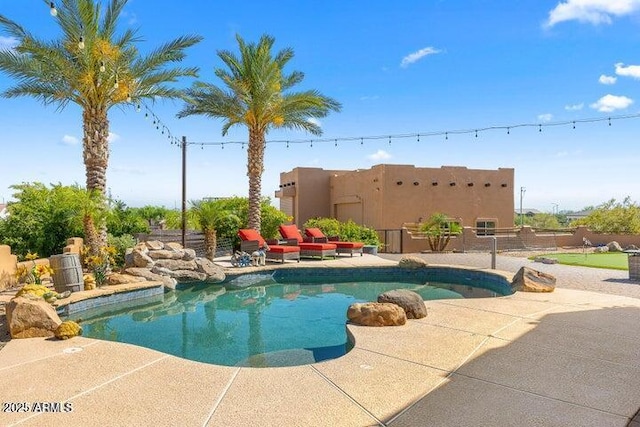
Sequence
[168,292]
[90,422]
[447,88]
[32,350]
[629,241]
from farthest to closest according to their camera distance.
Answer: [629,241], [447,88], [168,292], [32,350], [90,422]

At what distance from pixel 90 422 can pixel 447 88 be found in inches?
721

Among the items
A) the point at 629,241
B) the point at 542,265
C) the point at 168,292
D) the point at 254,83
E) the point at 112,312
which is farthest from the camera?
the point at 629,241

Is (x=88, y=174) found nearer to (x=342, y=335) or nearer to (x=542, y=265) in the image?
(x=342, y=335)

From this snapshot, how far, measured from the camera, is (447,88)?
18.4 meters

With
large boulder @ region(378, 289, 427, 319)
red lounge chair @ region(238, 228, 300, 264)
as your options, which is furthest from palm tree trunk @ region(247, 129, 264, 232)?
large boulder @ region(378, 289, 427, 319)

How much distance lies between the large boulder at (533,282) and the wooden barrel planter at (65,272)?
29.0 feet

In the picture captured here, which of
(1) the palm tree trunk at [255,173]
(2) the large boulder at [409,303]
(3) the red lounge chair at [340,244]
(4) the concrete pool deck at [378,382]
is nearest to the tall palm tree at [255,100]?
(1) the palm tree trunk at [255,173]

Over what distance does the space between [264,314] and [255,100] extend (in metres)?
9.32

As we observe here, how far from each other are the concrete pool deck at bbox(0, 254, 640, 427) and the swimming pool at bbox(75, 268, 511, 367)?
1.10 meters

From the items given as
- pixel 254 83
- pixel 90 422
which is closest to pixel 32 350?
pixel 90 422

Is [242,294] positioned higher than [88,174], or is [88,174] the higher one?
[88,174]

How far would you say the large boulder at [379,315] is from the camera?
227 inches

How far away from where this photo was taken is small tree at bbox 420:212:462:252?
752 inches

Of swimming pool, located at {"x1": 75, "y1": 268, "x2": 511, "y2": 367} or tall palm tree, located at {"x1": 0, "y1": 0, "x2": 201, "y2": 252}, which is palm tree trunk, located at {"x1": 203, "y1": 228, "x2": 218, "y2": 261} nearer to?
swimming pool, located at {"x1": 75, "y1": 268, "x2": 511, "y2": 367}
